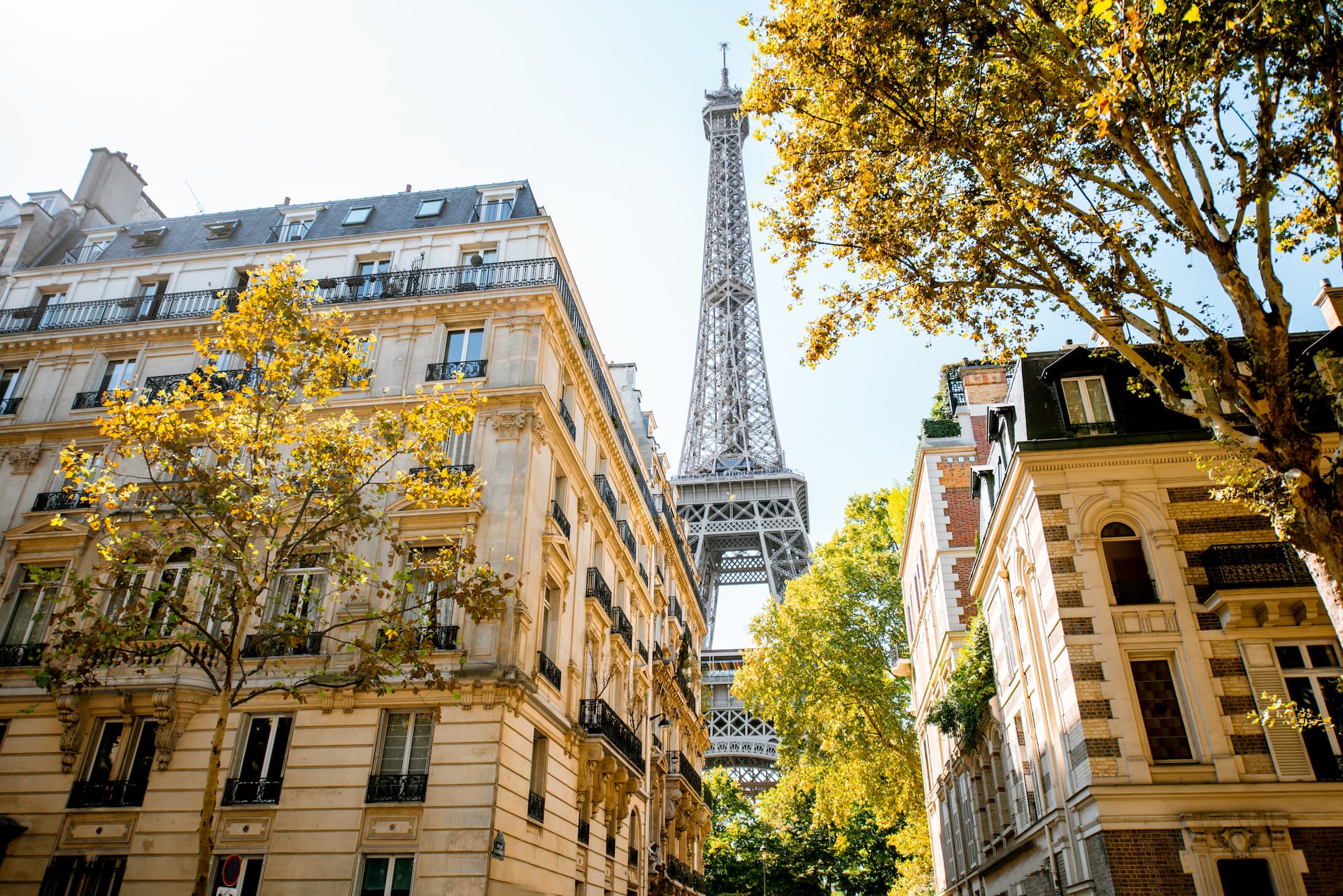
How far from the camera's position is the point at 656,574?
119 ft

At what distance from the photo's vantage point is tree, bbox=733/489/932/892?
112ft

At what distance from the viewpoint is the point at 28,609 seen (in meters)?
21.6

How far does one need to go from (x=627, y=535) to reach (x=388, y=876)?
14590mm

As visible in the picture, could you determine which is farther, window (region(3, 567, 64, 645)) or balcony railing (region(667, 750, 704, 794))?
balcony railing (region(667, 750, 704, 794))

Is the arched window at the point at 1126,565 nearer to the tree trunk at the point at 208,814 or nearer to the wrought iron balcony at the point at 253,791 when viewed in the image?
the tree trunk at the point at 208,814

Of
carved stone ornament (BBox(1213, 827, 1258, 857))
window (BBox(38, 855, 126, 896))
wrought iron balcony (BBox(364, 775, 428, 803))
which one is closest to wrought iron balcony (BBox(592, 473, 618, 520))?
wrought iron balcony (BBox(364, 775, 428, 803))

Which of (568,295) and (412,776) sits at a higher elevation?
(568,295)

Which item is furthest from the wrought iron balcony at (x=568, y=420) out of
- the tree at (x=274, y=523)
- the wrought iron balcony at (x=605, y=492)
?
the tree at (x=274, y=523)

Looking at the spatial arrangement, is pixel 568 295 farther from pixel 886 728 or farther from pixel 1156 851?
pixel 886 728

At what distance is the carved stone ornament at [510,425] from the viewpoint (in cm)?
2072

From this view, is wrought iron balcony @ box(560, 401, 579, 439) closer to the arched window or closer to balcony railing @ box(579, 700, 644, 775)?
balcony railing @ box(579, 700, 644, 775)

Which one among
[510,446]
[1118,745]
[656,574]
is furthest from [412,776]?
[656,574]

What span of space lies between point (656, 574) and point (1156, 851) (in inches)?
925

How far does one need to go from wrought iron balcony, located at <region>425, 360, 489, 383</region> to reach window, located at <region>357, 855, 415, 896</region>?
10436 millimetres
